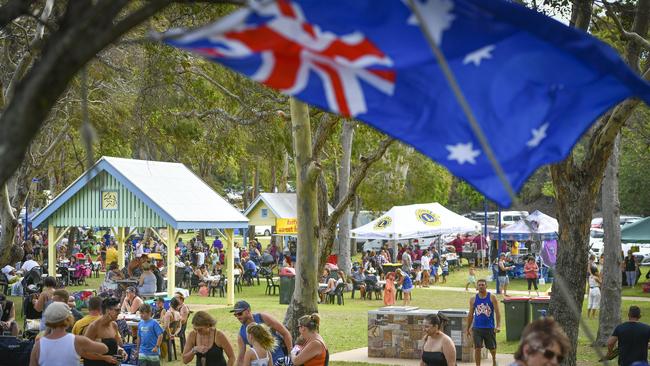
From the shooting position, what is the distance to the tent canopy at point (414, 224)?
132ft

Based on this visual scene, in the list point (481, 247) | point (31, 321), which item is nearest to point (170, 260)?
point (31, 321)

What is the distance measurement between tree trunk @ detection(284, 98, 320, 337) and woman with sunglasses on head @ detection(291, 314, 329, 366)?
22.0 ft

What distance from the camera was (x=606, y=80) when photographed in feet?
16.4

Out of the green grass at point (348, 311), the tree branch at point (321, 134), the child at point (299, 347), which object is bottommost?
the green grass at point (348, 311)

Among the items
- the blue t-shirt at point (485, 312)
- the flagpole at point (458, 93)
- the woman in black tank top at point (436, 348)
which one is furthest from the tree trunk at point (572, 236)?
the flagpole at point (458, 93)

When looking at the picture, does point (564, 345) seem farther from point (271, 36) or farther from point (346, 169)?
point (346, 169)

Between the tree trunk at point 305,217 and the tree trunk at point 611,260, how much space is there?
652 centimetres

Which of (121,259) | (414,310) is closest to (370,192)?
(121,259)

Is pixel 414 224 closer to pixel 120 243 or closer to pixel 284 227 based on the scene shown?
pixel 284 227

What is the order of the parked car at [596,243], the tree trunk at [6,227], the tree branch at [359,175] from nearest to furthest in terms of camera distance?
1. the tree trunk at [6,227]
2. the tree branch at [359,175]
3. the parked car at [596,243]

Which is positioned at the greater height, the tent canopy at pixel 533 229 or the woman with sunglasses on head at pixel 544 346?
the tent canopy at pixel 533 229

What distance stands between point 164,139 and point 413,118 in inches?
1003

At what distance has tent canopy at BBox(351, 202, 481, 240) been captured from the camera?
132 ft

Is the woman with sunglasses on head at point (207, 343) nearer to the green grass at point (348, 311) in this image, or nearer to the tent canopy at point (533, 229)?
the green grass at point (348, 311)
